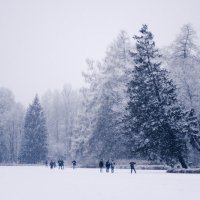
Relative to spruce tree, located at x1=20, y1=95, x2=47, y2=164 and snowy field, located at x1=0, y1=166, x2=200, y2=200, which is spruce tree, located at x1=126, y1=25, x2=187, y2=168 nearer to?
snowy field, located at x1=0, y1=166, x2=200, y2=200

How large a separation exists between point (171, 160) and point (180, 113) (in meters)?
4.47

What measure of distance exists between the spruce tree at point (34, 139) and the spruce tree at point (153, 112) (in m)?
42.8

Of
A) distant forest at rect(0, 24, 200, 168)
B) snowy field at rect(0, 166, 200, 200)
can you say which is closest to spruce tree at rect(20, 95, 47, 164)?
distant forest at rect(0, 24, 200, 168)

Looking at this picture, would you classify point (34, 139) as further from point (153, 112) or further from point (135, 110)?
point (153, 112)

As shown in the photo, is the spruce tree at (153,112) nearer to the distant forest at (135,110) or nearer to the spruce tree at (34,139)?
the distant forest at (135,110)

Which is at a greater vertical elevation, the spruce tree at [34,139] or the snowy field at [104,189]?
the spruce tree at [34,139]

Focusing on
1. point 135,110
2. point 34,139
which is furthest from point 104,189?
point 34,139

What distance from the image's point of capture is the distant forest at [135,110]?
34.2 m

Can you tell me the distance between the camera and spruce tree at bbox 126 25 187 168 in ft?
109

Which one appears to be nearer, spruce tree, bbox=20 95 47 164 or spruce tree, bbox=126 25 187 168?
spruce tree, bbox=126 25 187 168

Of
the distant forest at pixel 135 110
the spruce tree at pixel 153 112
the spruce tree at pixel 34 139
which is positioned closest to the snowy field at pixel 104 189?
the spruce tree at pixel 153 112

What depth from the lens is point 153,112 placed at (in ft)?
113

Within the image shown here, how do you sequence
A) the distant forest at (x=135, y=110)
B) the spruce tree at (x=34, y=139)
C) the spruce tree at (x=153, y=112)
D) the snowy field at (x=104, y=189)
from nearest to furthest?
1. the snowy field at (x=104, y=189)
2. the spruce tree at (x=153, y=112)
3. the distant forest at (x=135, y=110)
4. the spruce tree at (x=34, y=139)

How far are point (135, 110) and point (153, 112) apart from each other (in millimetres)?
2645
